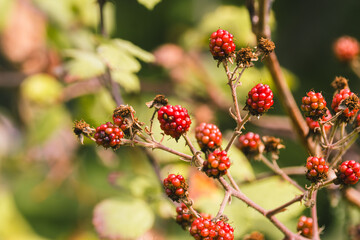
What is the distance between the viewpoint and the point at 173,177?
2.67 feet

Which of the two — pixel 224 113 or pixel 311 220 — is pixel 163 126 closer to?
pixel 311 220

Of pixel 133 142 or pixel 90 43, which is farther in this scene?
pixel 90 43

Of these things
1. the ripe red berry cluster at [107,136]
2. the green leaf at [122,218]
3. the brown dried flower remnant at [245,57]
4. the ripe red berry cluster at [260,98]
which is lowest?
the green leaf at [122,218]

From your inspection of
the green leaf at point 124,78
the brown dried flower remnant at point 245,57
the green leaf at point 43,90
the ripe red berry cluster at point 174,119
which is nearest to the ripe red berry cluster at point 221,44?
the brown dried flower remnant at point 245,57

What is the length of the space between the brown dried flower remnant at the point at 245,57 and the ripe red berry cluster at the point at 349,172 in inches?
11.4

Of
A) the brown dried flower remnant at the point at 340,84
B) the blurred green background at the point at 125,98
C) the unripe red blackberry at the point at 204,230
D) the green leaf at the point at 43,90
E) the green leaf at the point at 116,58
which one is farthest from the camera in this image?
the green leaf at the point at 43,90

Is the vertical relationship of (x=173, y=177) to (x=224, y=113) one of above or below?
above

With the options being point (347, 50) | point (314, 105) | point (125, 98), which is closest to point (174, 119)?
point (314, 105)

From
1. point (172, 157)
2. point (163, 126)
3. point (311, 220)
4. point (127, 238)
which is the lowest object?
point (127, 238)

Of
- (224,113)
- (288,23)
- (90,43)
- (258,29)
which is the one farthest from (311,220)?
(288,23)

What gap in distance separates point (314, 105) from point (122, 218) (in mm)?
709

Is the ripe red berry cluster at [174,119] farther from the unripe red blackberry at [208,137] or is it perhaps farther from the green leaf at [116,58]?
the green leaf at [116,58]

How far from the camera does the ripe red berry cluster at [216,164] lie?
788 mm

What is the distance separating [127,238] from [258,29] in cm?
74
